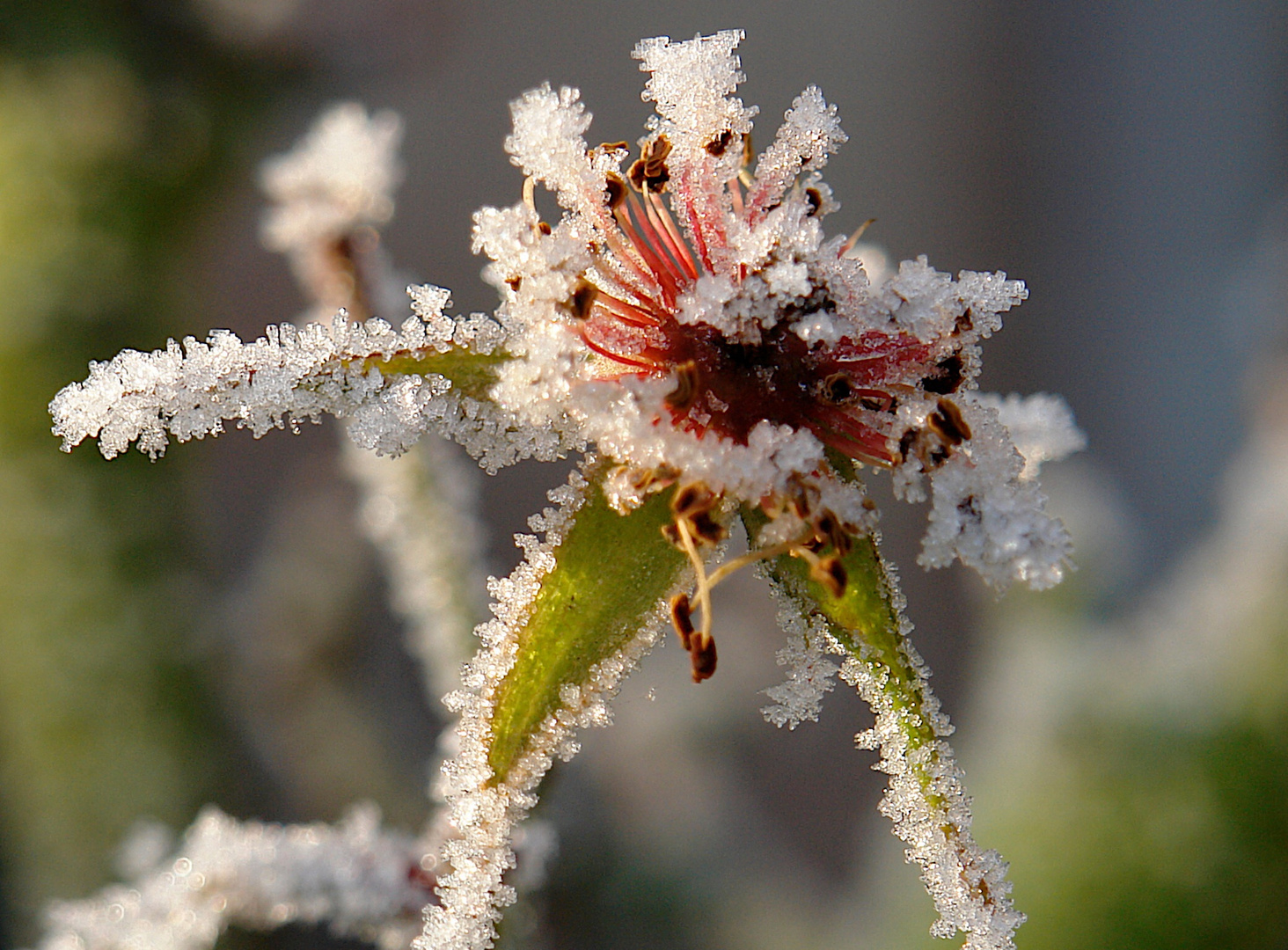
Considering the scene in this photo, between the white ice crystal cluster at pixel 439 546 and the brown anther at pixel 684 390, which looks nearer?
the brown anther at pixel 684 390

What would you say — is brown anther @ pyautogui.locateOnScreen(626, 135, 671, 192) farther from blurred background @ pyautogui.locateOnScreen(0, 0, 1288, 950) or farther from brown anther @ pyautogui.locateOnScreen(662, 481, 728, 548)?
blurred background @ pyautogui.locateOnScreen(0, 0, 1288, 950)

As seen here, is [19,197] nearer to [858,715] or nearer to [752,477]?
[752,477]

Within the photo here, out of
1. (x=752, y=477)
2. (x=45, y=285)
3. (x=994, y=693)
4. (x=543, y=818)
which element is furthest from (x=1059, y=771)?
(x=45, y=285)

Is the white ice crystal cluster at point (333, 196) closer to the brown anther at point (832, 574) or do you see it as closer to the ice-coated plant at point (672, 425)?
the ice-coated plant at point (672, 425)

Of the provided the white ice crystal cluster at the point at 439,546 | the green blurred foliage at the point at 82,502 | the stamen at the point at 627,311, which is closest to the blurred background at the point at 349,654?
the green blurred foliage at the point at 82,502

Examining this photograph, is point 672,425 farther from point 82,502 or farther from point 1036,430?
point 82,502

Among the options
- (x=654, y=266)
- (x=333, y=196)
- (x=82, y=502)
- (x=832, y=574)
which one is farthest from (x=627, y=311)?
(x=82, y=502)

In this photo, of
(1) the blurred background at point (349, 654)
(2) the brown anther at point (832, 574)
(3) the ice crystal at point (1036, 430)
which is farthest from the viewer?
(1) the blurred background at point (349, 654)

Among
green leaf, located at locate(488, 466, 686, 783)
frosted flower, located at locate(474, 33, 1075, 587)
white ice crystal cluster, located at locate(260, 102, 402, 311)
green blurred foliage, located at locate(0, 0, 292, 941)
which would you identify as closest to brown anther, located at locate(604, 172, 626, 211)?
frosted flower, located at locate(474, 33, 1075, 587)
